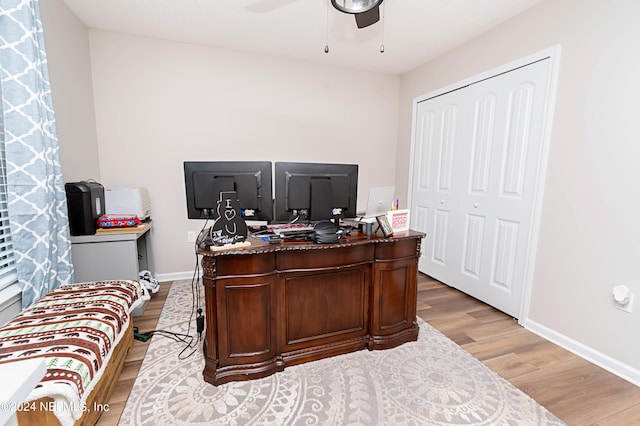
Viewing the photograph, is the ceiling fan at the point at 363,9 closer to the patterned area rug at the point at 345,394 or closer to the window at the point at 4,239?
the window at the point at 4,239

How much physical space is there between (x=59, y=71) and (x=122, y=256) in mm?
1613

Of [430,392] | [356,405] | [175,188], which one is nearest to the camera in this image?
[356,405]

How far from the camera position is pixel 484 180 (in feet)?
9.43

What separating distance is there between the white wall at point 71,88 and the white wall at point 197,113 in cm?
15

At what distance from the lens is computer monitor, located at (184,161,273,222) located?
1885 mm

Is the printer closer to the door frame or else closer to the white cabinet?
the white cabinet

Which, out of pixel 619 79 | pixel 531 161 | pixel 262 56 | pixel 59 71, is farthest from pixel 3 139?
pixel 619 79

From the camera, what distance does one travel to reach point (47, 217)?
187 cm

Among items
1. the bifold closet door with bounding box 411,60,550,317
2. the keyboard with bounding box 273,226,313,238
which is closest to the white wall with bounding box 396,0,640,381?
the bifold closet door with bounding box 411,60,550,317

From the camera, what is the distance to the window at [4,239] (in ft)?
5.84

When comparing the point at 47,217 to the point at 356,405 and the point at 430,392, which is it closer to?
the point at 356,405

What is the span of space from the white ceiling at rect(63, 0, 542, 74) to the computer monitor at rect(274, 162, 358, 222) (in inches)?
57.8

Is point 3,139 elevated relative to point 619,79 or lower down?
lower down

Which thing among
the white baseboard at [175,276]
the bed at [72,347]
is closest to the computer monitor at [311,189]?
the bed at [72,347]
